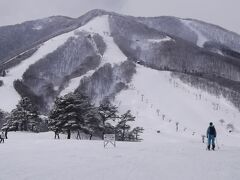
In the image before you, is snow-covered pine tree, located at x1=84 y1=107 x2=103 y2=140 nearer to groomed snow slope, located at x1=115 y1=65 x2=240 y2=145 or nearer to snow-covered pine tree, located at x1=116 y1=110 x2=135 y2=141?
snow-covered pine tree, located at x1=116 y1=110 x2=135 y2=141

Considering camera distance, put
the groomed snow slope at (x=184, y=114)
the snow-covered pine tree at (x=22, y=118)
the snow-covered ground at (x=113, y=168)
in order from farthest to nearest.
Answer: the groomed snow slope at (x=184, y=114) < the snow-covered pine tree at (x=22, y=118) < the snow-covered ground at (x=113, y=168)

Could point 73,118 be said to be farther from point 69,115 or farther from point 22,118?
point 22,118

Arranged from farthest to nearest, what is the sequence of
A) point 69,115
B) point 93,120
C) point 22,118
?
point 22,118 → point 93,120 → point 69,115

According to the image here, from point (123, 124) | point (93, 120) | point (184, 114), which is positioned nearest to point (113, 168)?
point (93, 120)

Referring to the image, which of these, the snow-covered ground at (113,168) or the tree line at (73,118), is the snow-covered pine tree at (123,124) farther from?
the snow-covered ground at (113,168)

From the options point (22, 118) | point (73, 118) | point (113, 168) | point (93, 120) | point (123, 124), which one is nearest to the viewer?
point (113, 168)

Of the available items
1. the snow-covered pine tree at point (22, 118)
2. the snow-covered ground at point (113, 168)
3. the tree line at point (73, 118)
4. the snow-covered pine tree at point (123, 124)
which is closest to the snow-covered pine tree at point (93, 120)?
the tree line at point (73, 118)

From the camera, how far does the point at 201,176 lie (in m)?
17.6

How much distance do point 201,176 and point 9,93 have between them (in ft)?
593

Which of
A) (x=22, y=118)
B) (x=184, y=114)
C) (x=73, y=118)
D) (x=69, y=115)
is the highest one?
(x=184, y=114)

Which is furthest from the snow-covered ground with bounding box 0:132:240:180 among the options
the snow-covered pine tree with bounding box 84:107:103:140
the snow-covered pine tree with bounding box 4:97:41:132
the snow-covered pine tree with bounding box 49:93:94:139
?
the snow-covered pine tree with bounding box 4:97:41:132

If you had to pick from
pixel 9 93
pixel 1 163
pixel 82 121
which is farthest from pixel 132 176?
pixel 9 93

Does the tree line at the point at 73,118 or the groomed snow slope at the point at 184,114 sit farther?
the groomed snow slope at the point at 184,114

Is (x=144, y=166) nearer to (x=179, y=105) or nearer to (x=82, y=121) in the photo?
(x=82, y=121)
